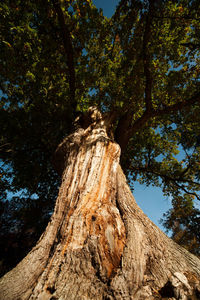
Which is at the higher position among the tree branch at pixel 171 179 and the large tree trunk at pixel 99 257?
the tree branch at pixel 171 179

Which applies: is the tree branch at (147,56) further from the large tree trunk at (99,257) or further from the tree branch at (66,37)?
the large tree trunk at (99,257)

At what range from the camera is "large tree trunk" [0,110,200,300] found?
1.46 meters

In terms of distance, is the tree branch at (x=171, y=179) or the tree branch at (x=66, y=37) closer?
the tree branch at (x=66, y=37)

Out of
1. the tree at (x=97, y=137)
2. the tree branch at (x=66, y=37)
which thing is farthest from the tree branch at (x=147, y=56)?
the tree branch at (x=66, y=37)

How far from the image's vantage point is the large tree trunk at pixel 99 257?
146 centimetres

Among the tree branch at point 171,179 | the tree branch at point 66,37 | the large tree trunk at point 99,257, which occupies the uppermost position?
the tree branch at point 66,37

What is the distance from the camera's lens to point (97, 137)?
3.56 metres

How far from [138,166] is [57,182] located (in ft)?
14.9

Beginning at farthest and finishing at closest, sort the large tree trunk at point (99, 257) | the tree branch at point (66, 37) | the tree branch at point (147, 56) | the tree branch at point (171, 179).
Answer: the tree branch at point (171, 179), the tree branch at point (66, 37), the tree branch at point (147, 56), the large tree trunk at point (99, 257)

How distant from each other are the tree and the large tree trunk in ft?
0.04

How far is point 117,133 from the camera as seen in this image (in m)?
5.05

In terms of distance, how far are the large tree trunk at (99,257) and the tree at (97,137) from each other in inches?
0.5

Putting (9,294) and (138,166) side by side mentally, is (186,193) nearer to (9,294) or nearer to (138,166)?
(138,166)

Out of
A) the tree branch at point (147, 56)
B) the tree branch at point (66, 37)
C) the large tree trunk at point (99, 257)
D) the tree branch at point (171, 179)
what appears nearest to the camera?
the large tree trunk at point (99, 257)
